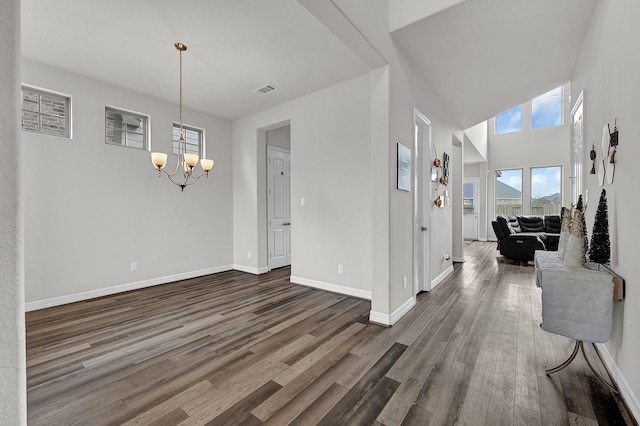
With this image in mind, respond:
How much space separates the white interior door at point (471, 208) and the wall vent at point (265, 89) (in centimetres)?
897

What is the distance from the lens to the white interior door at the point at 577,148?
3059 mm

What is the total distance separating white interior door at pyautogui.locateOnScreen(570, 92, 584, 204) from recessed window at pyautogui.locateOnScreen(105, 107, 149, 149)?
5.59 metres

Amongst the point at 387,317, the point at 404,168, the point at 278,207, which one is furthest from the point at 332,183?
the point at 387,317

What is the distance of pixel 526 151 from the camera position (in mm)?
9516

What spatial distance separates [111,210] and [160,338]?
2298 mm

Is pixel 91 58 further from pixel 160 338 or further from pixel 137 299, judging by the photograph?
pixel 160 338

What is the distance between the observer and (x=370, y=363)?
2.14 meters

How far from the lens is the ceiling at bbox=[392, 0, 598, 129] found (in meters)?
2.53

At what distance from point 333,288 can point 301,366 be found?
193 centimetres

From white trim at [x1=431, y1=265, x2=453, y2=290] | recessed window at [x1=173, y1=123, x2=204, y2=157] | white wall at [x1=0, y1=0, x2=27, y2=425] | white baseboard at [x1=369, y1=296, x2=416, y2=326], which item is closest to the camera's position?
white wall at [x1=0, y1=0, x2=27, y2=425]

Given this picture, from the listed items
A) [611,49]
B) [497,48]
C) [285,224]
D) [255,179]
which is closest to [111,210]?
[255,179]

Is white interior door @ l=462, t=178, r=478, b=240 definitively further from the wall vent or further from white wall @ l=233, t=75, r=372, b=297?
the wall vent

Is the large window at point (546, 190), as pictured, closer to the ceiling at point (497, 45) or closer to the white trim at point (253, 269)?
the ceiling at point (497, 45)

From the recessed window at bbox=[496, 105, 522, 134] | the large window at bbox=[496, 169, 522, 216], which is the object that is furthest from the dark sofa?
the recessed window at bbox=[496, 105, 522, 134]
